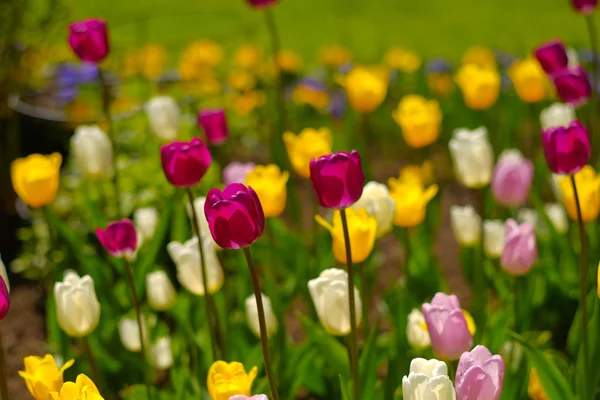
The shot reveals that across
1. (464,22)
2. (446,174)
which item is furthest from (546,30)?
(446,174)

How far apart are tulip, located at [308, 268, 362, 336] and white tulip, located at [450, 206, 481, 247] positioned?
69 centimetres

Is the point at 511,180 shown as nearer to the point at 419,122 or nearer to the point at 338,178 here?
the point at 419,122

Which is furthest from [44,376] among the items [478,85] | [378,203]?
[478,85]

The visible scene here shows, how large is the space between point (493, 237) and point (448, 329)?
83 cm

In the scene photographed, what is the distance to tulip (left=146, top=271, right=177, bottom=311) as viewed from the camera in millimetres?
2078

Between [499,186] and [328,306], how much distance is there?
78 centimetres

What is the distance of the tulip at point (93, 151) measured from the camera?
2.33m

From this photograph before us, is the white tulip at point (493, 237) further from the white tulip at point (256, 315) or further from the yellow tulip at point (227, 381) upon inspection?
the yellow tulip at point (227, 381)

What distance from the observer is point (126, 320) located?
7.00 ft

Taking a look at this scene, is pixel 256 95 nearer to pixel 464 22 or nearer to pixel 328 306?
pixel 328 306

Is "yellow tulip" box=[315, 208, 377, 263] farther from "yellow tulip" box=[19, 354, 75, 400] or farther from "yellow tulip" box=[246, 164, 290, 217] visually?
"yellow tulip" box=[19, 354, 75, 400]

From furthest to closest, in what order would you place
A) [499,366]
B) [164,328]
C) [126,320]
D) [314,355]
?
1. [164,328]
2. [126,320]
3. [314,355]
4. [499,366]

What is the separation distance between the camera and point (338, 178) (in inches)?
52.9

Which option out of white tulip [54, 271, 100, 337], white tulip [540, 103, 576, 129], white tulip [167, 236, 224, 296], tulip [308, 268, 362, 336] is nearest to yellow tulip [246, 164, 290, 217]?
white tulip [167, 236, 224, 296]
